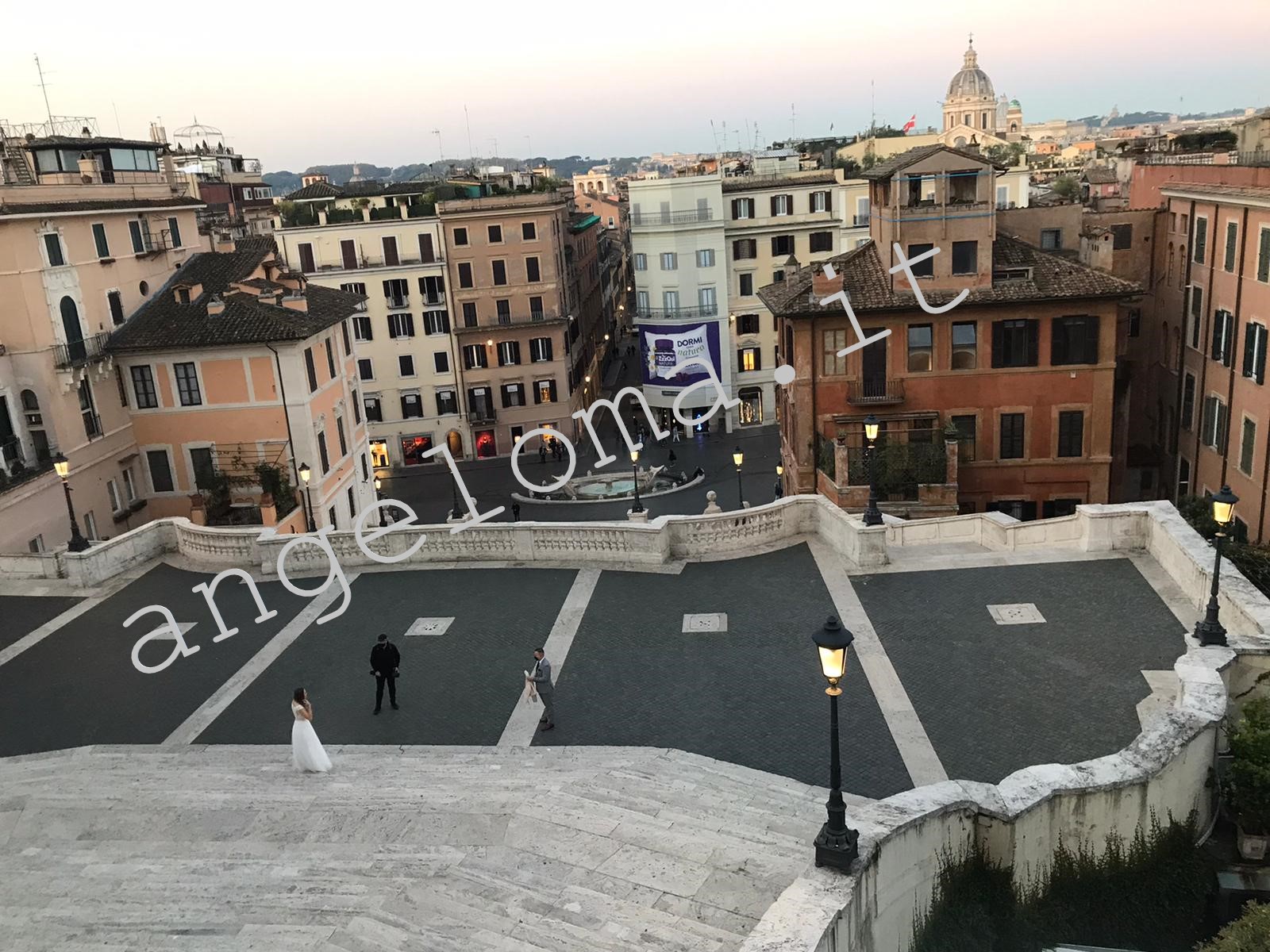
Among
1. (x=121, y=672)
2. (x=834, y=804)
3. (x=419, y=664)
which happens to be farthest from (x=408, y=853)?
(x=121, y=672)

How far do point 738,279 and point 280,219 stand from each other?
30.0 m

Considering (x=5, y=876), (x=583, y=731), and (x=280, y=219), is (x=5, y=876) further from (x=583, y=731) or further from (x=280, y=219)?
(x=280, y=219)

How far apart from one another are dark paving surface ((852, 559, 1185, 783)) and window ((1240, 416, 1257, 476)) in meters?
13.9

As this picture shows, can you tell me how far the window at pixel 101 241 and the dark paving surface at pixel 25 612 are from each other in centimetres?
1664

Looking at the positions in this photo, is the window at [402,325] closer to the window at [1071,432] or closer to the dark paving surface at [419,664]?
the dark paving surface at [419,664]

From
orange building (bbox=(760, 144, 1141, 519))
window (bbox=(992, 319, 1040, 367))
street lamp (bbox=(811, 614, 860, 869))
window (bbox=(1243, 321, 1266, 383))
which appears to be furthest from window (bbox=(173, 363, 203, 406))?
window (bbox=(1243, 321, 1266, 383))

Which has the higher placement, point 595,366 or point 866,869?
point 866,869

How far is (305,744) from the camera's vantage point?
1561cm

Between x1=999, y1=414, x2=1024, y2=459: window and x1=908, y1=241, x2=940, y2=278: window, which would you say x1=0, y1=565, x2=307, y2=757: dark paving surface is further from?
x1=999, y1=414, x2=1024, y2=459: window

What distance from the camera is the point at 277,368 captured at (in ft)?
120

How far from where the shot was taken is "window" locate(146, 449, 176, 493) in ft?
127

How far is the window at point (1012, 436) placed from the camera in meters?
35.4

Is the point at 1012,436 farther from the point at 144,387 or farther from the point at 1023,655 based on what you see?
the point at 144,387

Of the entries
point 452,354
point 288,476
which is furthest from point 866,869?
point 452,354
